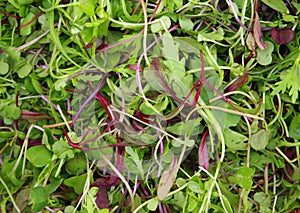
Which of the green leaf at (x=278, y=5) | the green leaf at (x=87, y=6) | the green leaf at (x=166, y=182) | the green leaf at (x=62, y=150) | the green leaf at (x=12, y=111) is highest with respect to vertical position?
the green leaf at (x=87, y=6)

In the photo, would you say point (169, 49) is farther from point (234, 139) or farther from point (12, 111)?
point (12, 111)

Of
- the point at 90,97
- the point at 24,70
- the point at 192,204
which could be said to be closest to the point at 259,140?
the point at 192,204

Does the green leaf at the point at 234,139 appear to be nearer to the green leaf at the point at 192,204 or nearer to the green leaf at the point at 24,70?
the green leaf at the point at 192,204

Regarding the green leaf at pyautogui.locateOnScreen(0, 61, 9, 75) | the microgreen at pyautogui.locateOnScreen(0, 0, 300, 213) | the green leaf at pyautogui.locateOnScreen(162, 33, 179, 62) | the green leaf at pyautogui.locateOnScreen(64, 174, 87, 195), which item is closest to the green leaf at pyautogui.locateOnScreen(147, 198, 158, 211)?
the microgreen at pyautogui.locateOnScreen(0, 0, 300, 213)

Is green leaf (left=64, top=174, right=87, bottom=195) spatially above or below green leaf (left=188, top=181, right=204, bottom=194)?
below

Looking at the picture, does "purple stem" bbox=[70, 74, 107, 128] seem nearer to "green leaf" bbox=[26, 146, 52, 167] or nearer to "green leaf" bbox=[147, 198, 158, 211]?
"green leaf" bbox=[26, 146, 52, 167]

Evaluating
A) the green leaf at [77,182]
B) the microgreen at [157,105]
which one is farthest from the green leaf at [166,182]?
the green leaf at [77,182]

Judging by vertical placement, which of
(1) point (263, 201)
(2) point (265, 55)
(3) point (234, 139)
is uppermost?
(2) point (265, 55)
